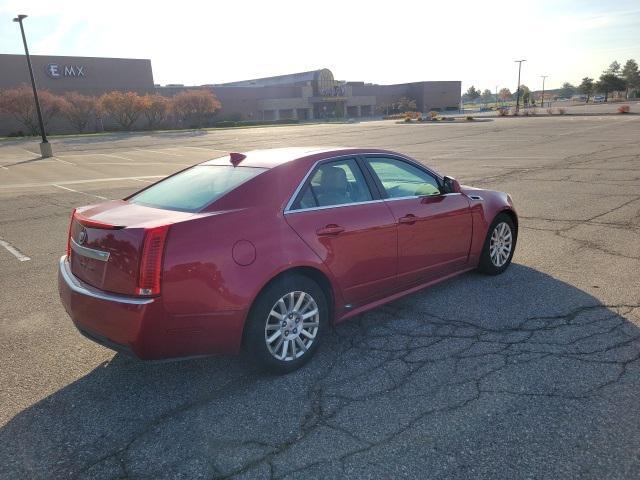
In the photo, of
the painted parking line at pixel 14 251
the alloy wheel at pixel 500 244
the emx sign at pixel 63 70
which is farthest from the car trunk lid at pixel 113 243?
the emx sign at pixel 63 70

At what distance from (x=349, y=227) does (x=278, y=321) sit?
90 centimetres

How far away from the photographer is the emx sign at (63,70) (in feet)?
190

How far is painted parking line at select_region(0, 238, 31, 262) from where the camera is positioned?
6809mm

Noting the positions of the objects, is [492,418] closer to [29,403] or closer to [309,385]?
[309,385]

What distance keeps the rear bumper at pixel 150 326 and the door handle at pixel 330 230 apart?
83cm

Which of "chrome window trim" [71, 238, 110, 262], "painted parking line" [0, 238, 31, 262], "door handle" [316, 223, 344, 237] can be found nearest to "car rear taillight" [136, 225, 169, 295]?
"chrome window trim" [71, 238, 110, 262]

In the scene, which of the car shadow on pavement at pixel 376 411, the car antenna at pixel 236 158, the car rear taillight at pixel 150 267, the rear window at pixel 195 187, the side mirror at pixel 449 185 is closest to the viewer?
the car shadow on pavement at pixel 376 411

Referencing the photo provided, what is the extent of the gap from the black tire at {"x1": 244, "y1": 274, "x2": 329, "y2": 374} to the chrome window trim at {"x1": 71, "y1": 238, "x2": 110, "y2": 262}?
0.99 metres

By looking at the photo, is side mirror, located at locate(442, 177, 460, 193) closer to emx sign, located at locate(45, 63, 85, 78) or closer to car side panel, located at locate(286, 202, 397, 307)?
car side panel, located at locate(286, 202, 397, 307)

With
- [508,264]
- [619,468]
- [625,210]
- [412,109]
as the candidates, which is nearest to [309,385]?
[619,468]

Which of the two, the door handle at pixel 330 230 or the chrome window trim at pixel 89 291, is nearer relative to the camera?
the chrome window trim at pixel 89 291

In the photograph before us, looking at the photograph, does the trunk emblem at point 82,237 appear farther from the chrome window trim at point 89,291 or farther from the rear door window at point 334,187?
the rear door window at point 334,187

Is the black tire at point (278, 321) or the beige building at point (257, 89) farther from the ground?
the beige building at point (257, 89)

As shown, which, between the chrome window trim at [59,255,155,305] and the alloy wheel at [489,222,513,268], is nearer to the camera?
the chrome window trim at [59,255,155,305]
